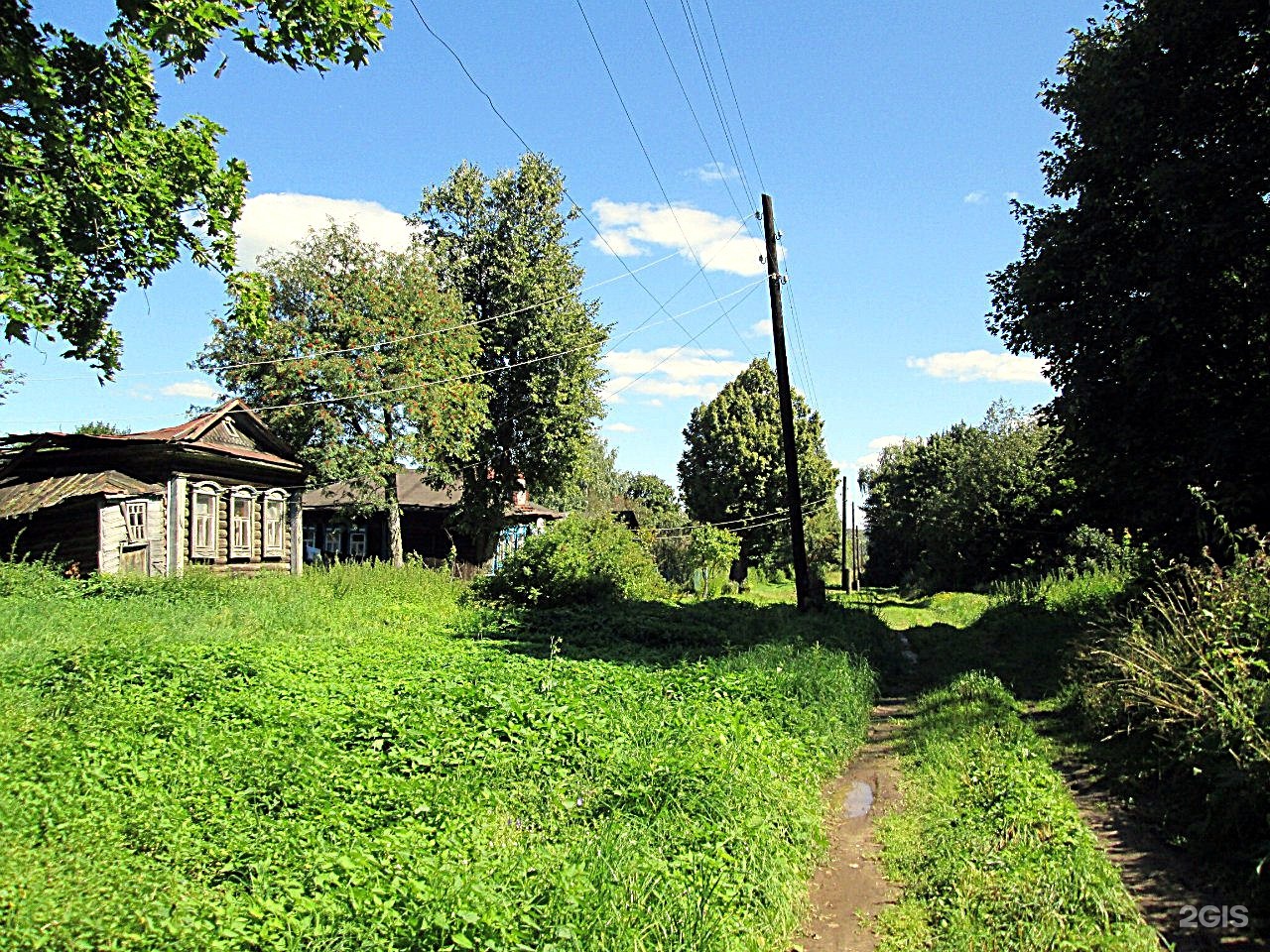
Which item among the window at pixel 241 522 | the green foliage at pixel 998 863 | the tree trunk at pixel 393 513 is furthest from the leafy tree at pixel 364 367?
the green foliage at pixel 998 863

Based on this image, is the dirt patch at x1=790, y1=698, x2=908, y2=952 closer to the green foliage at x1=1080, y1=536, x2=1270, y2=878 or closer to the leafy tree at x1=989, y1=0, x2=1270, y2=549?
the green foliage at x1=1080, y1=536, x2=1270, y2=878

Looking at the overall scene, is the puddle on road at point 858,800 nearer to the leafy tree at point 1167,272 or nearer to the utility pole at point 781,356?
the leafy tree at point 1167,272

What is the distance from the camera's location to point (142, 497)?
734 inches

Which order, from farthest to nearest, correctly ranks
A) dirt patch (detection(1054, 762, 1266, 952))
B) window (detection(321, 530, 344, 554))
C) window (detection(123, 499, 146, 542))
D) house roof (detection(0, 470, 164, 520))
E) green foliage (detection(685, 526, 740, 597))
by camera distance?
window (detection(321, 530, 344, 554)), green foliage (detection(685, 526, 740, 597)), window (detection(123, 499, 146, 542)), house roof (detection(0, 470, 164, 520)), dirt patch (detection(1054, 762, 1266, 952))

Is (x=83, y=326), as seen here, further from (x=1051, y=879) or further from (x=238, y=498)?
(x=1051, y=879)

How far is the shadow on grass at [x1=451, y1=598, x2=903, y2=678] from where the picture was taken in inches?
527

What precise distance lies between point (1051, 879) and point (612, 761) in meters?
3.15

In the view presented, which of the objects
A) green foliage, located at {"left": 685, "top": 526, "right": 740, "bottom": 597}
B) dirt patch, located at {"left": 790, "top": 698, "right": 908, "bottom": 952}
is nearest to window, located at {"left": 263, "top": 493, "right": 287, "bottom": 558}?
green foliage, located at {"left": 685, "top": 526, "right": 740, "bottom": 597}

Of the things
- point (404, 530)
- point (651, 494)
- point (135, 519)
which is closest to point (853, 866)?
point (135, 519)

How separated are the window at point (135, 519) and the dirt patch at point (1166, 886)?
1899 centimetres

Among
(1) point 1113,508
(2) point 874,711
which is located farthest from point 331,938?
(1) point 1113,508

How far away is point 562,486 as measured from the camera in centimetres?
3612

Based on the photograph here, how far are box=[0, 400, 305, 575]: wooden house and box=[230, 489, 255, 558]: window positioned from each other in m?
0.03

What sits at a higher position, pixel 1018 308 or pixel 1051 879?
pixel 1018 308
